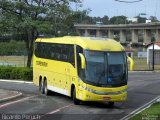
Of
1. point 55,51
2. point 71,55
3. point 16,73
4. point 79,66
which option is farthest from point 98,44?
point 16,73

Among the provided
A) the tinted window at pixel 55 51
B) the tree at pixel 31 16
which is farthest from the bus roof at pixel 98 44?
the tree at pixel 31 16

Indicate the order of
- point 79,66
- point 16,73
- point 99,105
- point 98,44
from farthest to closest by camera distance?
point 16,73 < point 99,105 < point 98,44 < point 79,66

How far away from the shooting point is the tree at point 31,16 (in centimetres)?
4044

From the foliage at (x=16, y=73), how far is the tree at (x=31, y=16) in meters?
2.48

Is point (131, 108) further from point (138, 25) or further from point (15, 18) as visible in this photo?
point (138, 25)

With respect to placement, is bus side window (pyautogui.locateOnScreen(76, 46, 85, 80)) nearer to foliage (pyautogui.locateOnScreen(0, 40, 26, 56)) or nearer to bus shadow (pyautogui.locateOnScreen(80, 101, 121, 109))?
bus shadow (pyautogui.locateOnScreen(80, 101, 121, 109))

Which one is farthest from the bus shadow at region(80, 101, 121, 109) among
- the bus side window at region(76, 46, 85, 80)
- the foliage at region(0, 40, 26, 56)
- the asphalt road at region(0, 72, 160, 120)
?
the foliage at region(0, 40, 26, 56)

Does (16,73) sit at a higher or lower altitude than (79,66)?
lower

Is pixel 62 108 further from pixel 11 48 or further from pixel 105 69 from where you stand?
pixel 11 48

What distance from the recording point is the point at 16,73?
4141cm

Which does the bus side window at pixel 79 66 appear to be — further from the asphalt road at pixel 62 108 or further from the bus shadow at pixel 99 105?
the bus shadow at pixel 99 105

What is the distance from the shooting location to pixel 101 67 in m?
22.3

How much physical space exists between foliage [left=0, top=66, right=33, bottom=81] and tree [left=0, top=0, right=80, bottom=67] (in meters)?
2.48

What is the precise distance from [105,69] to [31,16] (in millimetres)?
20823
